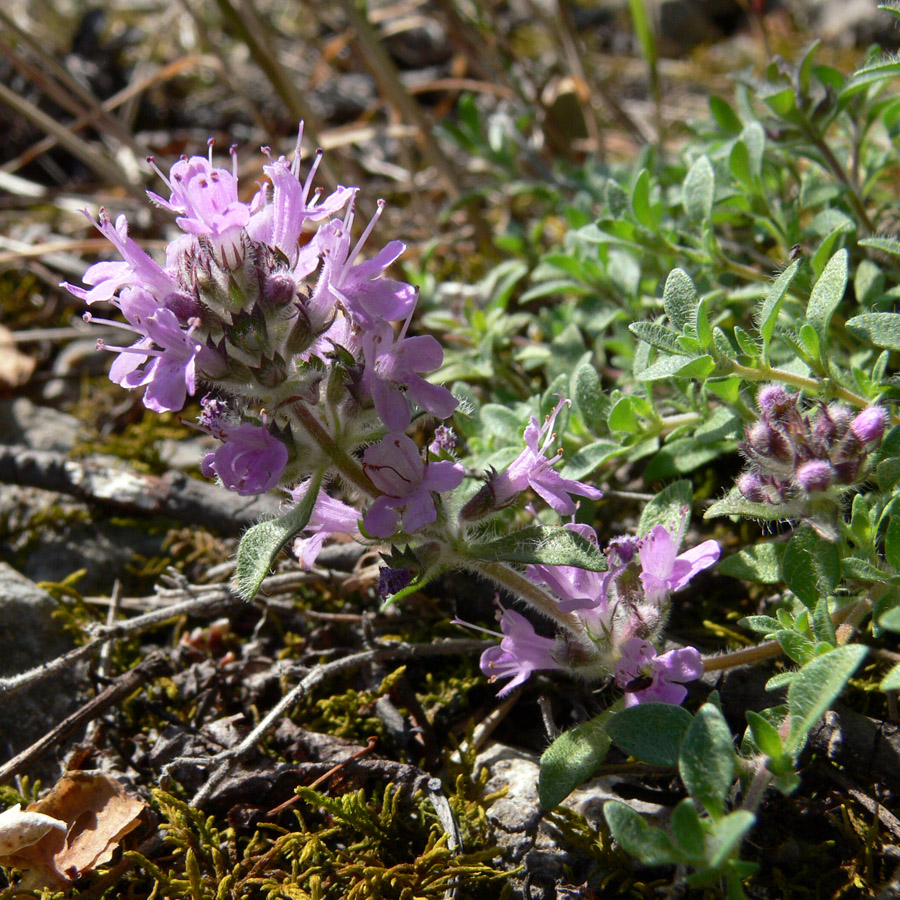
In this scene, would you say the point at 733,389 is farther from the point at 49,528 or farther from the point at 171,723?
the point at 49,528

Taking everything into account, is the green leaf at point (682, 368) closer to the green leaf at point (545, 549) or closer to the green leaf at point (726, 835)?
the green leaf at point (545, 549)

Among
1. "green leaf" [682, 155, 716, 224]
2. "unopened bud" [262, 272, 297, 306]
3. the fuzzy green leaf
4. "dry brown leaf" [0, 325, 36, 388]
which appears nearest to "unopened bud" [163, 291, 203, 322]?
"unopened bud" [262, 272, 297, 306]

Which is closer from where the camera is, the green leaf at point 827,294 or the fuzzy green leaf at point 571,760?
the fuzzy green leaf at point 571,760

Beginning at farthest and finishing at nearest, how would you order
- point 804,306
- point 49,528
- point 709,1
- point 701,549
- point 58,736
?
point 709,1
point 49,528
point 804,306
point 58,736
point 701,549

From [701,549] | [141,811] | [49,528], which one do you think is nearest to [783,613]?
[701,549]

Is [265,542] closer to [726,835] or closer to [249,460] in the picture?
[249,460]

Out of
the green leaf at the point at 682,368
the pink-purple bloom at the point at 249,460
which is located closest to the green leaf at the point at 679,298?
the green leaf at the point at 682,368

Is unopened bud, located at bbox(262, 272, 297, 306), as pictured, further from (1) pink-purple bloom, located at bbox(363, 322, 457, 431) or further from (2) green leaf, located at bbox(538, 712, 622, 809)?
(2) green leaf, located at bbox(538, 712, 622, 809)
